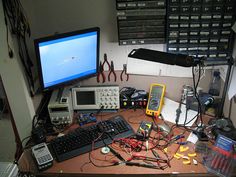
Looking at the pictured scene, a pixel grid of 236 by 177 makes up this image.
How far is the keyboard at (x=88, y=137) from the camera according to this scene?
4.99 ft

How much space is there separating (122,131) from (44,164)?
52cm

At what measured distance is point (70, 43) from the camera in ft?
5.18

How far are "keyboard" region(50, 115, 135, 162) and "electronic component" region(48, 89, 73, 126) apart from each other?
4.4 inches

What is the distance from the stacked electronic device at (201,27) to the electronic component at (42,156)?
39.3 inches

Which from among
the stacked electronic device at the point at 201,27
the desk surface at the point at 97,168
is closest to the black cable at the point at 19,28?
the desk surface at the point at 97,168

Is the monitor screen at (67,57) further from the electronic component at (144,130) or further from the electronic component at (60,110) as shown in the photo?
the electronic component at (144,130)

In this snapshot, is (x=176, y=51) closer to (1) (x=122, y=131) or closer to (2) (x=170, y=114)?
(2) (x=170, y=114)

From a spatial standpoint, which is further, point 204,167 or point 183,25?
point 183,25

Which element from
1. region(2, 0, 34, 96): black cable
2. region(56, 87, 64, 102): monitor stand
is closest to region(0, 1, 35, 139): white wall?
region(2, 0, 34, 96): black cable

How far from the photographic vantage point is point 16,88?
4.78 ft

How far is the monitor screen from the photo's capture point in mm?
1509

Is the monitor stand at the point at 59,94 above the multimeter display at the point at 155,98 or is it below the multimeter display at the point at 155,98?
above

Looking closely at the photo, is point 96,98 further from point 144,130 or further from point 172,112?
point 172,112

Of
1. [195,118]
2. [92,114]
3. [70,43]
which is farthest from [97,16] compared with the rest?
[195,118]
